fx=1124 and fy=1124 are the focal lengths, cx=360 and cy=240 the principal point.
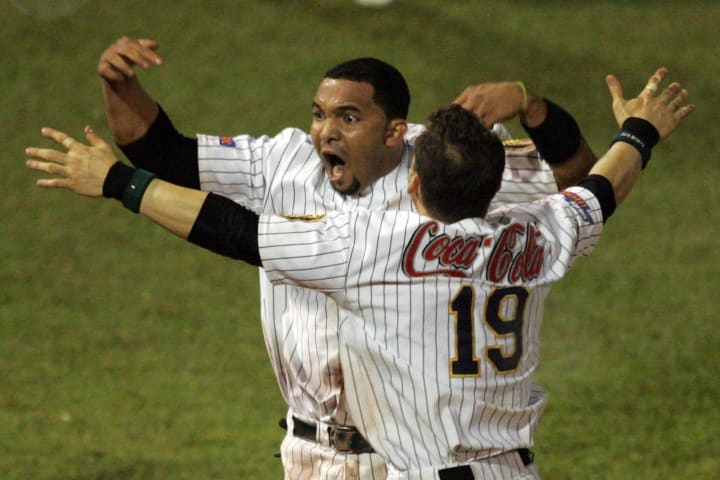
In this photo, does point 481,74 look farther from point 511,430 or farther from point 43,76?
point 511,430

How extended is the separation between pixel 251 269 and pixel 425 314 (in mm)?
6107

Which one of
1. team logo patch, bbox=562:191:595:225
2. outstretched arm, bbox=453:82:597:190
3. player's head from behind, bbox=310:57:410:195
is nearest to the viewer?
team logo patch, bbox=562:191:595:225

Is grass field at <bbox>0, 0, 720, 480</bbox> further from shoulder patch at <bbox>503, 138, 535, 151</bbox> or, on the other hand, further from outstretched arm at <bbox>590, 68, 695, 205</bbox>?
outstretched arm at <bbox>590, 68, 695, 205</bbox>

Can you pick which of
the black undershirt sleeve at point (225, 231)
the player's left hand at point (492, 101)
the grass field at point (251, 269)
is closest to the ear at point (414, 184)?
the player's left hand at point (492, 101)

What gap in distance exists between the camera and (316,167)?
380 cm

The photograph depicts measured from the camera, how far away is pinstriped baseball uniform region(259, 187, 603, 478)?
10.4 feet

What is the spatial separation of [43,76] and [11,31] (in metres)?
1.13

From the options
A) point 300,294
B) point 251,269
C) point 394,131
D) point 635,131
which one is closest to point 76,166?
point 300,294

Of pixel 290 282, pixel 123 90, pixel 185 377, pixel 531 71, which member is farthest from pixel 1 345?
pixel 531 71

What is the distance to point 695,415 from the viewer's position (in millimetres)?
6984

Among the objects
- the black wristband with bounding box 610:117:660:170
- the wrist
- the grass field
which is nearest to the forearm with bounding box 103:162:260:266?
the wrist

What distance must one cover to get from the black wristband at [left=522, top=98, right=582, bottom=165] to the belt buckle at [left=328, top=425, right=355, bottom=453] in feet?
3.83

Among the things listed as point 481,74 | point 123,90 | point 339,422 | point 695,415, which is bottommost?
point 695,415

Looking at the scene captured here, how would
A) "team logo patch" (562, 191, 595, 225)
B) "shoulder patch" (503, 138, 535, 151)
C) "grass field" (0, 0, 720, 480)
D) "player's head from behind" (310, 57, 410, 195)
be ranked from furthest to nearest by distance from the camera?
"grass field" (0, 0, 720, 480) < "shoulder patch" (503, 138, 535, 151) < "player's head from behind" (310, 57, 410, 195) < "team logo patch" (562, 191, 595, 225)
